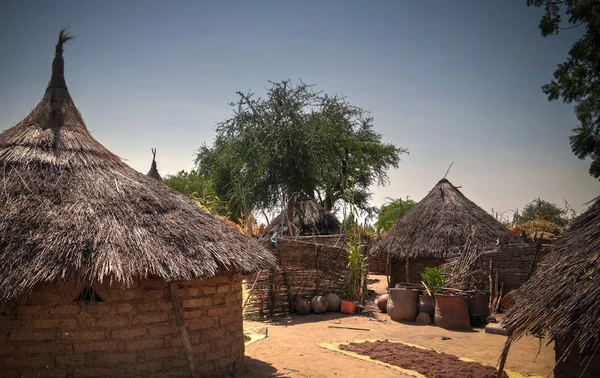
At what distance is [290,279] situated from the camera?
42.5 feet

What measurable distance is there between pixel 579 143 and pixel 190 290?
13.3 m

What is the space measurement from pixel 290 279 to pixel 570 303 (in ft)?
28.4

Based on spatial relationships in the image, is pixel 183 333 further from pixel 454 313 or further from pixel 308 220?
pixel 308 220

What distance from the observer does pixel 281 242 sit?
12.8 m

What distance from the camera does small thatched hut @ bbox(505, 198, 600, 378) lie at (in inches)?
188

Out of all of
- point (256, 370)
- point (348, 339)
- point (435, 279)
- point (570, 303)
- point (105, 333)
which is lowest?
point (256, 370)

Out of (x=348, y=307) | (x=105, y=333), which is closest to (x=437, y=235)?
(x=348, y=307)

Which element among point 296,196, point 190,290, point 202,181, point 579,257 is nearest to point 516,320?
point 579,257

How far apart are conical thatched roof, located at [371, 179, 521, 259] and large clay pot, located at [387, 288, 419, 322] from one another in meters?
2.60

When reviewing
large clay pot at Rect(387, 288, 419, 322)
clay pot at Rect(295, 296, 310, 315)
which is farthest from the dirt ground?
large clay pot at Rect(387, 288, 419, 322)

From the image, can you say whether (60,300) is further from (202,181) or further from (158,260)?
(202,181)

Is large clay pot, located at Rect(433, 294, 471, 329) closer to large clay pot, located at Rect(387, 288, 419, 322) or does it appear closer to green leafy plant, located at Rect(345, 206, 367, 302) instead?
large clay pot, located at Rect(387, 288, 419, 322)

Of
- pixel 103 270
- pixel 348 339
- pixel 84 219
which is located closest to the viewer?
pixel 103 270

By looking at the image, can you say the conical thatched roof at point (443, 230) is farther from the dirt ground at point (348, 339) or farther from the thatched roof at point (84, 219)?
the thatched roof at point (84, 219)
